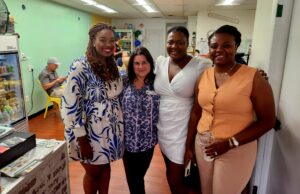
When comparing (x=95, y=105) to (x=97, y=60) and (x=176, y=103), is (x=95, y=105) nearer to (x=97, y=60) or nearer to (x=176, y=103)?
(x=97, y=60)

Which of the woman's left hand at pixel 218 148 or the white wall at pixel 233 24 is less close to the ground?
the white wall at pixel 233 24

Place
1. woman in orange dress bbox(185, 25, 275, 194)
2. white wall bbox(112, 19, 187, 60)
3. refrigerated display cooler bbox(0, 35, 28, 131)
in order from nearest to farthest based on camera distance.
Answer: woman in orange dress bbox(185, 25, 275, 194)
refrigerated display cooler bbox(0, 35, 28, 131)
white wall bbox(112, 19, 187, 60)

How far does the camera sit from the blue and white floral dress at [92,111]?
1.36 metres

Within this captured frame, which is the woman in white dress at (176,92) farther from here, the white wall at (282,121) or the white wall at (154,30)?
the white wall at (154,30)

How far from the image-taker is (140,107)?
1.50 metres

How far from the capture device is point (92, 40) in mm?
1451

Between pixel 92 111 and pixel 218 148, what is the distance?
2.54 feet

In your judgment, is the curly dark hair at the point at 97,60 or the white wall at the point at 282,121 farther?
the curly dark hair at the point at 97,60

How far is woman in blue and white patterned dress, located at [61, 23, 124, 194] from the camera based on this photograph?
4.51 feet

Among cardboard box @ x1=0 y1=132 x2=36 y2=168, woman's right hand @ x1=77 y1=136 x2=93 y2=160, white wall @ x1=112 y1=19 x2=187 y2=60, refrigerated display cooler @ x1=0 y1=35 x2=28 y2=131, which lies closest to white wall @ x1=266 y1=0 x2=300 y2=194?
woman's right hand @ x1=77 y1=136 x2=93 y2=160

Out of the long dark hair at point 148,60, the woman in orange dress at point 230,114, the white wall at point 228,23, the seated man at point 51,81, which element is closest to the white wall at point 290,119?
the woman in orange dress at point 230,114

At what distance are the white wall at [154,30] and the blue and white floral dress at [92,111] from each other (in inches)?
339

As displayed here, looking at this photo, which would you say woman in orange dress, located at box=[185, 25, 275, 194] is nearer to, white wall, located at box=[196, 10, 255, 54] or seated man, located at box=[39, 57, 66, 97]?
seated man, located at box=[39, 57, 66, 97]

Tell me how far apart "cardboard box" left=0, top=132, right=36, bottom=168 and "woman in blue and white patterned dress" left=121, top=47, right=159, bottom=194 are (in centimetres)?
62
